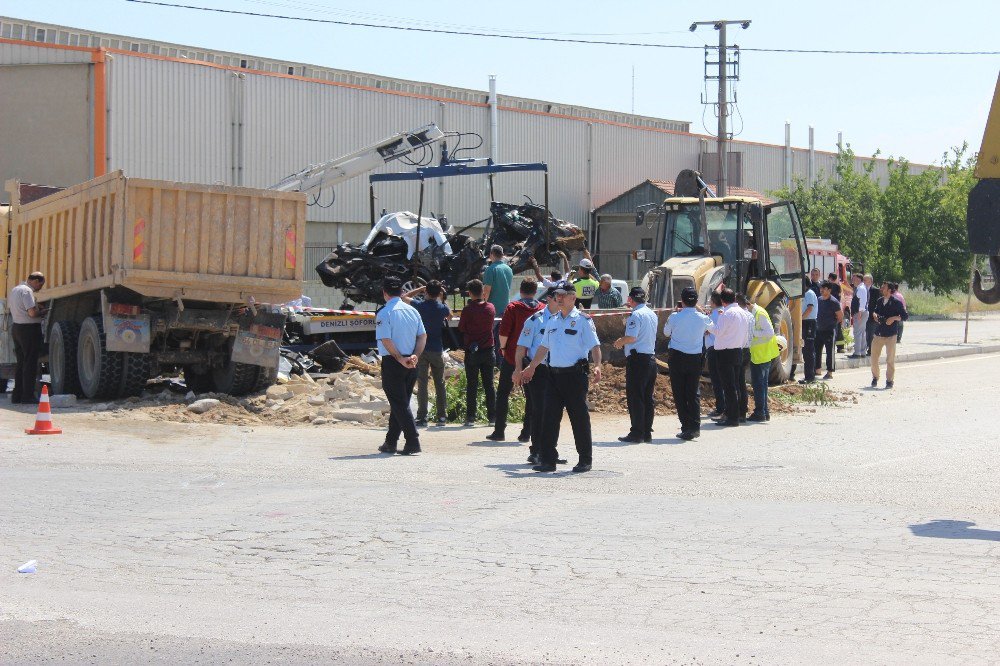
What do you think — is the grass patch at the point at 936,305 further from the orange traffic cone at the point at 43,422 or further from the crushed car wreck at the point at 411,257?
the orange traffic cone at the point at 43,422

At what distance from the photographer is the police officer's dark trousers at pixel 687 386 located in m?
14.0

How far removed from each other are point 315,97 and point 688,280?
72.8 ft

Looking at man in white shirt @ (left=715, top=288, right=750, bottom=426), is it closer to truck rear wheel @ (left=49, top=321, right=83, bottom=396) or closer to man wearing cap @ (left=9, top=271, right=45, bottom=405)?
truck rear wheel @ (left=49, top=321, right=83, bottom=396)

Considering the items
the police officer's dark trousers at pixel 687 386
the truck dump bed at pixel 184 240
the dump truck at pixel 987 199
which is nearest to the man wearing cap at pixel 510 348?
the police officer's dark trousers at pixel 687 386

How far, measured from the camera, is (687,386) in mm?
14055

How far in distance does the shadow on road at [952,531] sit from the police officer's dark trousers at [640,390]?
192 inches

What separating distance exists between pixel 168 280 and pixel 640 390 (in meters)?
6.01

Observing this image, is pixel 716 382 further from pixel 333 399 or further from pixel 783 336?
pixel 333 399

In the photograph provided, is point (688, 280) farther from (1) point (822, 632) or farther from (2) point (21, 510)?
(1) point (822, 632)

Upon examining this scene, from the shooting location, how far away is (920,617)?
6.31m

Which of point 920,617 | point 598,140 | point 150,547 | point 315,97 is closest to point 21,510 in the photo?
point 150,547

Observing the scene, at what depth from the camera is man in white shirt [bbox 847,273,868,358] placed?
82.9 ft

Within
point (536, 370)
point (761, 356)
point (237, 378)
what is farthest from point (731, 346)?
point (237, 378)

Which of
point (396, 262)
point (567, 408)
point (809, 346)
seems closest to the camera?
point (567, 408)
